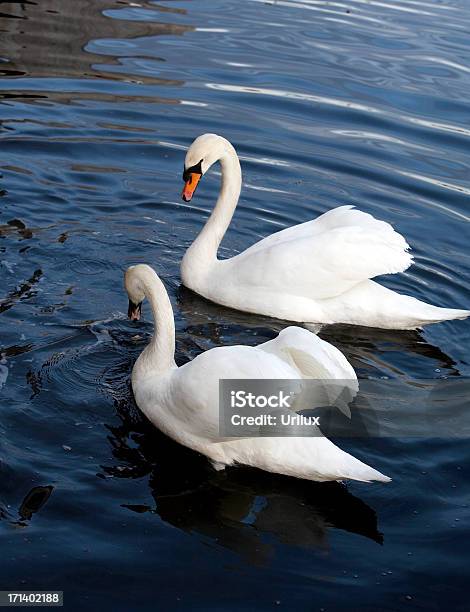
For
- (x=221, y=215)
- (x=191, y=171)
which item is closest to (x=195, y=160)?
(x=191, y=171)

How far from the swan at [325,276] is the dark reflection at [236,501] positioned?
2.15 metres

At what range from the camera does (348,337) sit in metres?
8.09

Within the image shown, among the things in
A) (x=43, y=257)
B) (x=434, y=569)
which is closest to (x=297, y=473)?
(x=434, y=569)

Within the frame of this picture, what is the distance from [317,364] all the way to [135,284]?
1410 mm

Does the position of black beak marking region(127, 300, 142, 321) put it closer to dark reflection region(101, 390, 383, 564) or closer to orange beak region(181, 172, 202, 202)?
dark reflection region(101, 390, 383, 564)

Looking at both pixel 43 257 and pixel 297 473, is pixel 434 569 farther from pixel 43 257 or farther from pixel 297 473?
pixel 43 257

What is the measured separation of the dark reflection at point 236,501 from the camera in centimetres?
543

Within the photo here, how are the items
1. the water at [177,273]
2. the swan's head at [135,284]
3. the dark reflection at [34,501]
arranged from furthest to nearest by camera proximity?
the swan's head at [135,284], the dark reflection at [34,501], the water at [177,273]

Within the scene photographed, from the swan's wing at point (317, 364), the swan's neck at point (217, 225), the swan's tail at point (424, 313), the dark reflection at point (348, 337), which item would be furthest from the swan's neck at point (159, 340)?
the swan's tail at point (424, 313)

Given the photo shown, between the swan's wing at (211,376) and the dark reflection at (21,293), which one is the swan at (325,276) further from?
the swan's wing at (211,376)

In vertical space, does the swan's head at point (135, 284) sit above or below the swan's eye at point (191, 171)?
below

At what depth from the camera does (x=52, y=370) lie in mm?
6754

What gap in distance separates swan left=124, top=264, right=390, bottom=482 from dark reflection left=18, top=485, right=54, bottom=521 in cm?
86

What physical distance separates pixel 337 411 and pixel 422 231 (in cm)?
385
